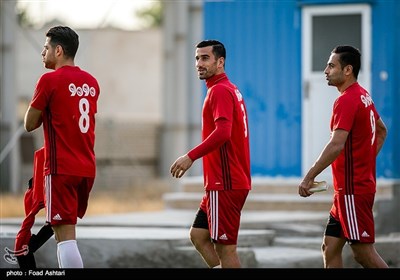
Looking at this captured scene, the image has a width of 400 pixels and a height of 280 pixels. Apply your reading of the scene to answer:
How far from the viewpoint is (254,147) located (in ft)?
49.2

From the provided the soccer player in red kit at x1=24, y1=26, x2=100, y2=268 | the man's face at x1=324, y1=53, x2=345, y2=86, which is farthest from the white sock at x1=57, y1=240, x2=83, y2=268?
the man's face at x1=324, y1=53, x2=345, y2=86

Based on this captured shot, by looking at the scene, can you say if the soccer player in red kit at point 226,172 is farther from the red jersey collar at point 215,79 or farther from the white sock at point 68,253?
the white sock at point 68,253

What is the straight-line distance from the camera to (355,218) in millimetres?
7938

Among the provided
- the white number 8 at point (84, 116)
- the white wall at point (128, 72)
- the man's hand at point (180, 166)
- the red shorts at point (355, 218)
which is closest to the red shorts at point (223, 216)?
the man's hand at point (180, 166)

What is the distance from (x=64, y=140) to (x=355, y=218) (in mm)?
2058

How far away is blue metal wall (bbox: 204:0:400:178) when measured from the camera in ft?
47.2

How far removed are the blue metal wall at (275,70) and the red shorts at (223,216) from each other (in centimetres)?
675

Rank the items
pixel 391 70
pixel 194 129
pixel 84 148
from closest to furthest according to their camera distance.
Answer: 1. pixel 84 148
2. pixel 391 70
3. pixel 194 129

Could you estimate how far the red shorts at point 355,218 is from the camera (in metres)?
7.93

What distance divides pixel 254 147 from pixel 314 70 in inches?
50.1

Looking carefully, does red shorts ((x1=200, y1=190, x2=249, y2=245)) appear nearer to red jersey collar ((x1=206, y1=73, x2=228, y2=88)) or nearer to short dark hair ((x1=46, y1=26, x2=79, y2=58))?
red jersey collar ((x1=206, y1=73, x2=228, y2=88))

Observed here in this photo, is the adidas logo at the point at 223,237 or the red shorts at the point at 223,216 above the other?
the red shorts at the point at 223,216

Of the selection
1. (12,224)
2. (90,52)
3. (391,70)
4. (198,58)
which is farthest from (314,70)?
(90,52)
